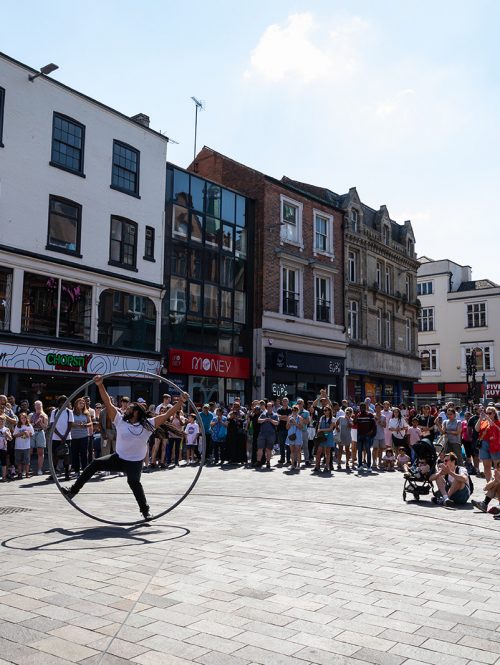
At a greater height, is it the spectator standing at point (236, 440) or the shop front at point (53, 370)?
the shop front at point (53, 370)

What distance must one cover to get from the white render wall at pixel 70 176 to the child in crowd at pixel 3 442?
28.5ft

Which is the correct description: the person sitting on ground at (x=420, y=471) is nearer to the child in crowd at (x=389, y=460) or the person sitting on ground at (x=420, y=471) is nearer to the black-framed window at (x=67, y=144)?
the child in crowd at (x=389, y=460)

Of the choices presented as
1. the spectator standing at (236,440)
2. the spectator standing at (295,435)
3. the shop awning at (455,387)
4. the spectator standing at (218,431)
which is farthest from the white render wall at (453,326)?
the spectator standing at (295,435)

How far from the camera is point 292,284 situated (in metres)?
34.4

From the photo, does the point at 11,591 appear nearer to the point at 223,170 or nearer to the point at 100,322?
the point at 100,322

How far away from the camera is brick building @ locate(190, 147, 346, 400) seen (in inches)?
1268

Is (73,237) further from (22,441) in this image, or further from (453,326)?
(453,326)

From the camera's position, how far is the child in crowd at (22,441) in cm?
1499

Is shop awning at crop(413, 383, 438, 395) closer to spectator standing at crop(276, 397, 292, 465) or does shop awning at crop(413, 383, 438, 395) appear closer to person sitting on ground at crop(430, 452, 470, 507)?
spectator standing at crop(276, 397, 292, 465)

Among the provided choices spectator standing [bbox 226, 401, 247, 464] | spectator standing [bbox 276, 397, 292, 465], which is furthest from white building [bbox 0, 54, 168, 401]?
spectator standing [bbox 276, 397, 292, 465]

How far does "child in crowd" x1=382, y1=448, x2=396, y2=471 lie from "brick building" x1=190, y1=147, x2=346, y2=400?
12.5 metres

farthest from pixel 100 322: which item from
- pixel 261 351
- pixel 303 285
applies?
pixel 303 285

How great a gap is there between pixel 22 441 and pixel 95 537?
7.73 meters

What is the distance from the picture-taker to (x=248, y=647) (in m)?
4.38
